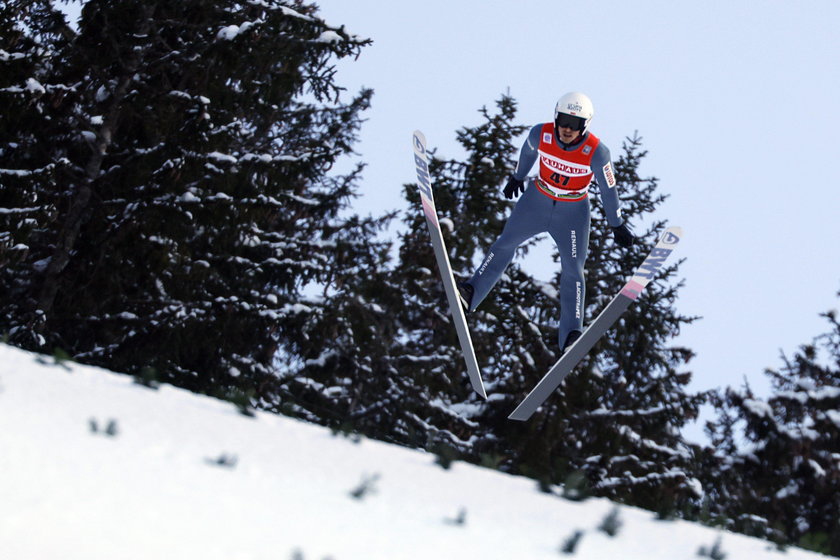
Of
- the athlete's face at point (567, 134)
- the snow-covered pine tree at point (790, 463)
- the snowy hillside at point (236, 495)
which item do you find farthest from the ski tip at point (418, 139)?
the snow-covered pine tree at point (790, 463)

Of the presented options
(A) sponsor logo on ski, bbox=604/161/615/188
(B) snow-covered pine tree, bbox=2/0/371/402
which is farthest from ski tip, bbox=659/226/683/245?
(B) snow-covered pine tree, bbox=2/0/371/402

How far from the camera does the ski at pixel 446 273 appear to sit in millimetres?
8047

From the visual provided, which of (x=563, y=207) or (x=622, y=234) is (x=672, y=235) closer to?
(x=622, y=234)

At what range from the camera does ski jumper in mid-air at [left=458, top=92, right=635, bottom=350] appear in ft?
23.6

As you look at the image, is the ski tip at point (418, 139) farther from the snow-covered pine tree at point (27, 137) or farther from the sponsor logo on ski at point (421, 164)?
the snow-covered pine tree at point (27, 137)

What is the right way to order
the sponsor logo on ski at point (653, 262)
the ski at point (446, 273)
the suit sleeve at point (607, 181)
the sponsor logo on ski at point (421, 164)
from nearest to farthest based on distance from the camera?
the suit sleeve at point (607, 181) → the sponsor logo on ski at point (653, 262) → the ski at point (446, 273) → the sponsor logo on ski at point (421, 164)

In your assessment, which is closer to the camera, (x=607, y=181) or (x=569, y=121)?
(x=569, y=121)

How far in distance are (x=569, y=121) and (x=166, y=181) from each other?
1016 cm

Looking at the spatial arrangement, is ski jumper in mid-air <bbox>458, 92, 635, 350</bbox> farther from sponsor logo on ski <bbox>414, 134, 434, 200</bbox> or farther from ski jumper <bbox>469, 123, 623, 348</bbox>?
sponsor logo on ski <bbox>414, 134, 434, 200</bbox>

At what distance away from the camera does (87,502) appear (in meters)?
4.47

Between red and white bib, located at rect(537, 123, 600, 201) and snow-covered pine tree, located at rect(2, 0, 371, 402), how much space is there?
9075 millimetres

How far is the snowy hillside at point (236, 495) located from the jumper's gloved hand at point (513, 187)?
2066 millimetres

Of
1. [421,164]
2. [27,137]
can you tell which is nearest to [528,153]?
[421,164]

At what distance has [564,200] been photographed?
754 centimetres
